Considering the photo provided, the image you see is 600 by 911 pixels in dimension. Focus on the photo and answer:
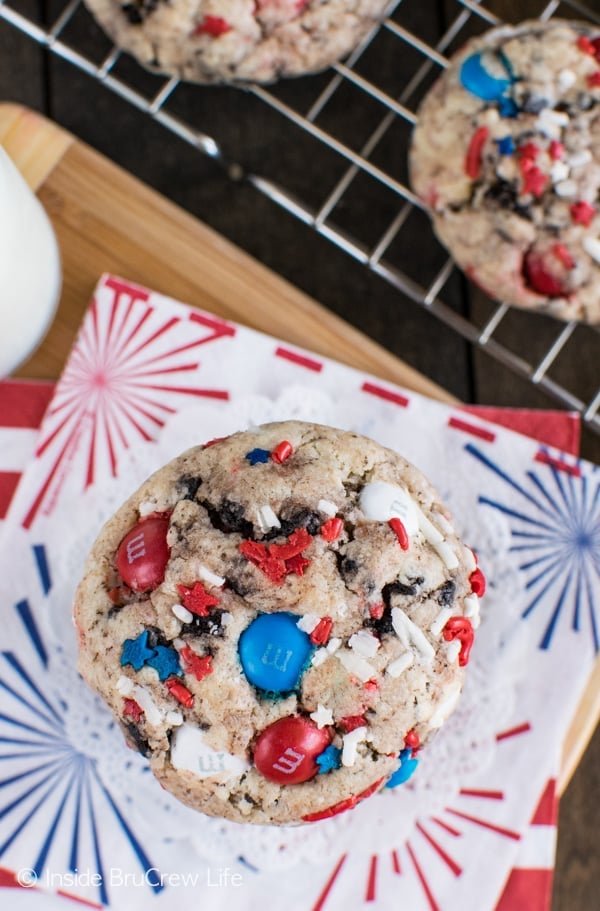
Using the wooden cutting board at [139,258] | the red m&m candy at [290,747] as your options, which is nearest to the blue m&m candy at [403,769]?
the red m&m candy at [290,747]

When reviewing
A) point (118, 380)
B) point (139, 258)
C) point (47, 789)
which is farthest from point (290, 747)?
point (139, 258)

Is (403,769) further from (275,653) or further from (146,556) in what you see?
(146,556)

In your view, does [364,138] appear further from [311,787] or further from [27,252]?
[311,787]

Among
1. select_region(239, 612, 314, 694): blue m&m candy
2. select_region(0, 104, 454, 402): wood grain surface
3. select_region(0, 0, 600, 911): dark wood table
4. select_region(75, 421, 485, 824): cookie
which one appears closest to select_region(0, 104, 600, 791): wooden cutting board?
select_region(0, 104, 454, 402): wood grain surface

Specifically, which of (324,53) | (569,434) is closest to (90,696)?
(569,434)

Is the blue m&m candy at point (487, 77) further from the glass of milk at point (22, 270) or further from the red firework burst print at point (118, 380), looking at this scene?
the glass of milk at point (22, 270)

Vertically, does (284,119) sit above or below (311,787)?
above

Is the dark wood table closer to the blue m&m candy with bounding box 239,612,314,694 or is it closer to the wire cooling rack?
the wire cooling rack
